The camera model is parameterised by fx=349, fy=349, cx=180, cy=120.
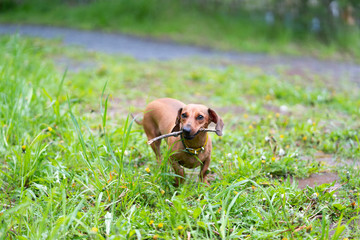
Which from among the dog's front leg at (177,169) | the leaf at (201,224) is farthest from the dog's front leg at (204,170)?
the leaf at (201,224)

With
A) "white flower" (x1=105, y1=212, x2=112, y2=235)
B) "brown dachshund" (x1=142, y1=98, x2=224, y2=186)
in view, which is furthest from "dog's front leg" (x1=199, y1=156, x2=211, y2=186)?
"white flower" (x1=105, y1=212, x2=112, y2=235)

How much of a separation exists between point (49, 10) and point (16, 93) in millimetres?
11825

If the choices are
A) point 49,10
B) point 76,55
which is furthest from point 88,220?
point 49,10

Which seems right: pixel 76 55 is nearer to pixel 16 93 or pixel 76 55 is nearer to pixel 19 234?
pixel 16 93

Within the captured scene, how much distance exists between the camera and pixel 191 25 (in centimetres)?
1154

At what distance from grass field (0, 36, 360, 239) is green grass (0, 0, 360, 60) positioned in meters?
5.13

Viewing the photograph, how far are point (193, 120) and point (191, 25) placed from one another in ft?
31.9

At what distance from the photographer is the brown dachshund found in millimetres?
2367

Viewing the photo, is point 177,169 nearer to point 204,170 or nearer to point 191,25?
point 204,170

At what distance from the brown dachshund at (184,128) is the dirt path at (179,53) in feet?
15.8

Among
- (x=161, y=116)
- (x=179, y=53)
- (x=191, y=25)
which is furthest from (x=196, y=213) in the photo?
(x=191, y=25)

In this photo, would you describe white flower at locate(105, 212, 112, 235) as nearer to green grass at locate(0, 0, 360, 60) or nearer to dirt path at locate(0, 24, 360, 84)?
dirt path at locate(0, 24, 360, 84)

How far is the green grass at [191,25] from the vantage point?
9961mm

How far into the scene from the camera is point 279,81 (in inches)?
237
